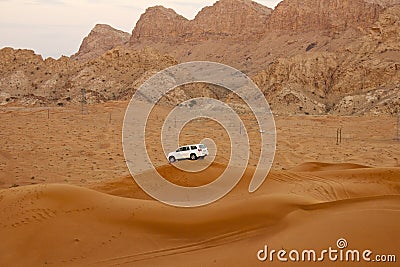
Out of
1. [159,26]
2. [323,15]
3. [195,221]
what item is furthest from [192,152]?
[159,26]

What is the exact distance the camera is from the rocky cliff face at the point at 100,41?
12653 centimetres

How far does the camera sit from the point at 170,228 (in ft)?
23.6

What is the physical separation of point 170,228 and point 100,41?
424 ft

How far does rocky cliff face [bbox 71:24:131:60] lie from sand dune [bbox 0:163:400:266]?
121m

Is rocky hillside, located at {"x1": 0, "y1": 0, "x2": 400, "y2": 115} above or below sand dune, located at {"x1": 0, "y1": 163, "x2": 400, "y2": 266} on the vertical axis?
above

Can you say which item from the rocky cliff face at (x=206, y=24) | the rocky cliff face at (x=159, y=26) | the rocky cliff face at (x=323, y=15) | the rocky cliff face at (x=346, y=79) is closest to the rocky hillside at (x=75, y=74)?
the rocky cliff face at (x=346, y=79)

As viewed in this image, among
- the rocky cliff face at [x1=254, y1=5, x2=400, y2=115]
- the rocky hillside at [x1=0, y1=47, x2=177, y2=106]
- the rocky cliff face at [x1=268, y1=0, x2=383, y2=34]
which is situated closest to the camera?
the rocky cliff face at [x1=254, y1=5, x2=400, y2=115]

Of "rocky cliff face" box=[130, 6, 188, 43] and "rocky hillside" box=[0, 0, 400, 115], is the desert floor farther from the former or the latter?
Answer: "rocky cliff face" box=[130, 6, 188, 43]

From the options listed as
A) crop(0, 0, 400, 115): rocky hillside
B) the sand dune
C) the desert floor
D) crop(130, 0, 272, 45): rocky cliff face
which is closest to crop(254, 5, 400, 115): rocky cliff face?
crop(0, 0, 400, 115): rocky hillside

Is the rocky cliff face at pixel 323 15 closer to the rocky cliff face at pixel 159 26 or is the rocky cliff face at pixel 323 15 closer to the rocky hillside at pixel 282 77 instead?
the rocky cliff face at pixel 159 26

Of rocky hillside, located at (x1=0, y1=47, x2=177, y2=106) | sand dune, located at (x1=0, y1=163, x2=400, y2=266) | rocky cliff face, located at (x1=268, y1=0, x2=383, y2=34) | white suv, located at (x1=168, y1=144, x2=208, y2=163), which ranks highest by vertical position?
rocky cliff face, located at (x1=268, y1=0, x2=383, y2=34)

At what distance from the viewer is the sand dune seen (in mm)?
5727

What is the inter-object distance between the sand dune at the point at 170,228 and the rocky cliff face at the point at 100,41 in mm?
120689

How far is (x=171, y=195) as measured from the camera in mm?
10336
